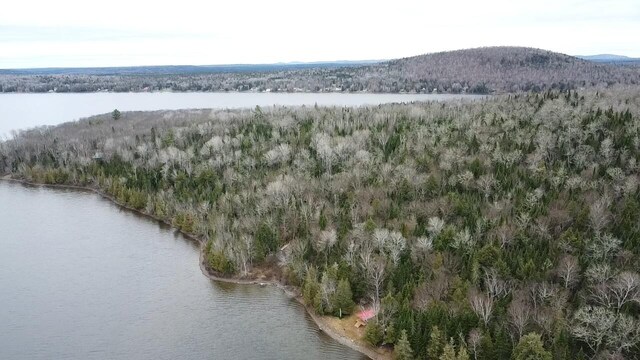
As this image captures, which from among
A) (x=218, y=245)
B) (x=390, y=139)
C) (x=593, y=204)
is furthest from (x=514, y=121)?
(x=218, y=245)

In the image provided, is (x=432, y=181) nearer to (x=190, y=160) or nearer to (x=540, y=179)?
(x=540, y=179)

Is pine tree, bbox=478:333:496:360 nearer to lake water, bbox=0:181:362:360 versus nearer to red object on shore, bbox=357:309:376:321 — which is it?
red object on shore, bbox=357:309:376:321

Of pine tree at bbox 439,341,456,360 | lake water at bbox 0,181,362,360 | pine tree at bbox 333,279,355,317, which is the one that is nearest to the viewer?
pine tree at bbox 439,341,456,360

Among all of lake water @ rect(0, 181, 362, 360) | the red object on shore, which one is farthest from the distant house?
lake water @ rect(0, 181, 362, 360)

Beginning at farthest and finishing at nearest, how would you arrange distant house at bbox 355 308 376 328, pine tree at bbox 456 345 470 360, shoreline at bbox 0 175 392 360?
distant house at bbox 355 308 376 328 → shoreline at bbox 0 175 392 360 → pine tree at bbox 456 345 470 360

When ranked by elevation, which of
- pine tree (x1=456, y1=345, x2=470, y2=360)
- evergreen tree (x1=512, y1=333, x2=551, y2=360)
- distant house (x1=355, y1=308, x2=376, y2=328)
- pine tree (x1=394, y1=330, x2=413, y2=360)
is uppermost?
evergreen tree (x1=512, y1=333, x2=551, y2=360)

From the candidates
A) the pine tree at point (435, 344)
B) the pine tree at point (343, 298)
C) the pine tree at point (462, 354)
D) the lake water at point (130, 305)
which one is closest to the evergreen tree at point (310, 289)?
the lake water at point (130, 305)

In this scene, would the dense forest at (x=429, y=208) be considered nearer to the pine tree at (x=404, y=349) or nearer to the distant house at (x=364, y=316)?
the pine tree at (x=404, y=349)

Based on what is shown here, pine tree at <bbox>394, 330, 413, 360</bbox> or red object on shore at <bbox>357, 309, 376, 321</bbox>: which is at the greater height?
pine tree at <bbox>394, 330, 413, 360</bbox>
